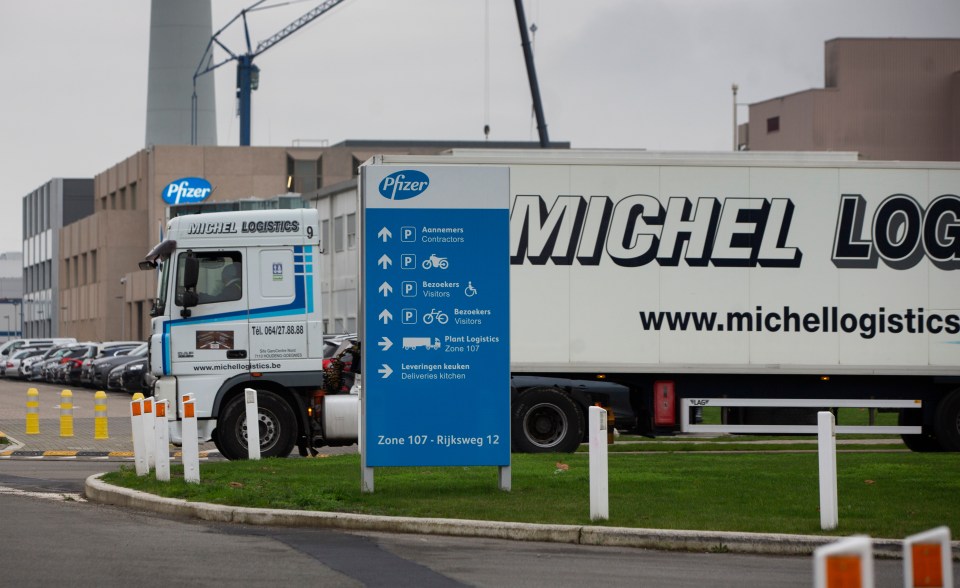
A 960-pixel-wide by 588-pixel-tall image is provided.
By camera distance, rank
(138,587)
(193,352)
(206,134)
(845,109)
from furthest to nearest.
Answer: (206,134), (845,109), (193,352), (138,587)

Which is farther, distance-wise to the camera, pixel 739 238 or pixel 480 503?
pixel 739 238

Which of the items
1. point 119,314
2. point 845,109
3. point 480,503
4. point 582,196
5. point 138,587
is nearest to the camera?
point 138,587

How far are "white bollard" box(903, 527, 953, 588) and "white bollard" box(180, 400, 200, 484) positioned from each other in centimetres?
1158

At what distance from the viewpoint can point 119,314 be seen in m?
102

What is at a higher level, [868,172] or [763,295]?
[868,172]

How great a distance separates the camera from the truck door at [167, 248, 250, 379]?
61.2ft

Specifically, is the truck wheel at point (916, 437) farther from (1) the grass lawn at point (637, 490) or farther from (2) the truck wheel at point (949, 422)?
(1) the grass lawn at point (637, 490)

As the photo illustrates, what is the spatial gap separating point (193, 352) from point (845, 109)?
230 ft

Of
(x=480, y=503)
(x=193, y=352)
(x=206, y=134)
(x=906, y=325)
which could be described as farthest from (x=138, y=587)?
(x=206, y=134)

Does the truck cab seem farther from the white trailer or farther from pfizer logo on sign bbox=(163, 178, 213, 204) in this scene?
pfizer logo on sign bbox=(163, 178, 213, 204)

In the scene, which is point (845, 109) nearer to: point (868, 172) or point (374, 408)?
point (868, 172)

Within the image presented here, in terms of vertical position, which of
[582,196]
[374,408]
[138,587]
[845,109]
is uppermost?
[845,109]

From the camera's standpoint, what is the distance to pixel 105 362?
5047cm

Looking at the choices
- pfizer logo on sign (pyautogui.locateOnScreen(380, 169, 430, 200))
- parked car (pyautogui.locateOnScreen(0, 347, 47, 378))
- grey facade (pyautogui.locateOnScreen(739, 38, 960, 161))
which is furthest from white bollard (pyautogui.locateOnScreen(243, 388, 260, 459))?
grey facade (pyautogui.locateOnScreen(739, 38, 960, 161))
